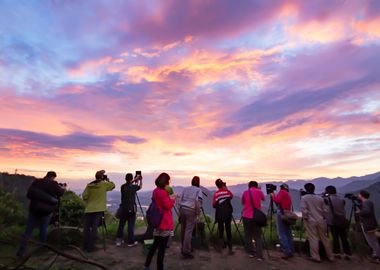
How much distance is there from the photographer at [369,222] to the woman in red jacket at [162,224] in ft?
22.5

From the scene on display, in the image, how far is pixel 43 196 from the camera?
8078 mm

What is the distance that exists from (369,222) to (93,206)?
9103 millimetres

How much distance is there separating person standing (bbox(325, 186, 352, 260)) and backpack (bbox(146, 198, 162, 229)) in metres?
6.07

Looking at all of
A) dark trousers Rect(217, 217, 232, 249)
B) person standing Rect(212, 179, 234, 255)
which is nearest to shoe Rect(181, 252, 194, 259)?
person standing Rect(212, 179, 234, 255)

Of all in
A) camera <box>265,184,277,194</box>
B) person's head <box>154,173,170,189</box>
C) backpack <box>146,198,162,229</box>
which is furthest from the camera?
camera <box>265,184,277,194</box>

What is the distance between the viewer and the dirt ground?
791 cm

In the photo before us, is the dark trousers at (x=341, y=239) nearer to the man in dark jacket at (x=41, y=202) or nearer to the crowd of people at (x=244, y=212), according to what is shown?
the crowd of people at (x=244, y=212)

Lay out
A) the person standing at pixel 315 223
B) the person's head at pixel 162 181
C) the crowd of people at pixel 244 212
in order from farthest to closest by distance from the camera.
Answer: the person standing at pixel 315 223
the crowd of people at pixel 244 212
the person's head at pixel 162 181

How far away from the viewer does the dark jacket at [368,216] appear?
9.40m

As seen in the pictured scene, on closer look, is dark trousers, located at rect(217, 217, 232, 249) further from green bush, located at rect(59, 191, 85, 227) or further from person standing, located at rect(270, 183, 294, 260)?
green bush, located at rect(59, 191, 85, 227)

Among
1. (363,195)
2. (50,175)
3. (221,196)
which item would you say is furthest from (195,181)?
(363,195)

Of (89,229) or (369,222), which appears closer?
(89,229)

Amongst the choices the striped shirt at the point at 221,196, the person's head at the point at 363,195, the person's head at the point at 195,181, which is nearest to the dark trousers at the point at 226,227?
the striped shirt at the point at 221,196

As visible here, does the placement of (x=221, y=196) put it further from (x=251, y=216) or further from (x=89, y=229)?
(x=89, y=229)
